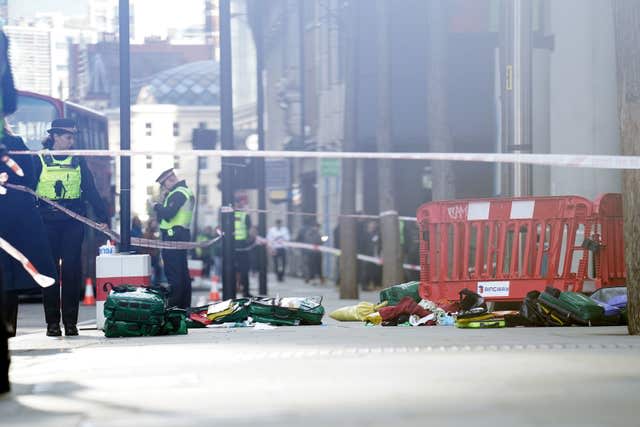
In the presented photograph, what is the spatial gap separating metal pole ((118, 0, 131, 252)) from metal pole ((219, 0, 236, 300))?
478 cm

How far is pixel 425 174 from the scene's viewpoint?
148 feet

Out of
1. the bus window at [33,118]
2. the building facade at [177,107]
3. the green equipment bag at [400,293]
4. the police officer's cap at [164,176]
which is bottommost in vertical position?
the green equipment bag at [400,293]

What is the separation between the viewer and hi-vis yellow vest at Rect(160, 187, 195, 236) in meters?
18.8

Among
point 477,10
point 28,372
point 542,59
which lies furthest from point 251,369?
point 477,10

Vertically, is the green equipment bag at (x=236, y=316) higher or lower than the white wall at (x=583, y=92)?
lower

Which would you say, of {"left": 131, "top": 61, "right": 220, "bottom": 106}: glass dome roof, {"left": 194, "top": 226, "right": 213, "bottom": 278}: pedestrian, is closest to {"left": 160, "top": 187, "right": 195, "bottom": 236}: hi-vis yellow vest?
{"left": 194, "top": 226, "right": 213, "bottom": 278}: pedestrian

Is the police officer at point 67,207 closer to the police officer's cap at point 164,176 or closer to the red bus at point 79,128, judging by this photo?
the police officer's cap at point 164,176

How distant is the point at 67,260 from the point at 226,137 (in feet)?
32.0

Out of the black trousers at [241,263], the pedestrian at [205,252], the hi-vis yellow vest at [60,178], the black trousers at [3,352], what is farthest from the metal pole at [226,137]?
the pedestrian at [205,252]

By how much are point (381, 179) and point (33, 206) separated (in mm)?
17889

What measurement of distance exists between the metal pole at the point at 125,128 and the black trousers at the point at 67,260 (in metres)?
2.55

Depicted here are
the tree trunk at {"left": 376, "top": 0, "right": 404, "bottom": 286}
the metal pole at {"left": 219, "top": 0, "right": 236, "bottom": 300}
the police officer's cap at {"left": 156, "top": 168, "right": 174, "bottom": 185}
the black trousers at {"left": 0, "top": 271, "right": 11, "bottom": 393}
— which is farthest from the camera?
the tree trunk at {"left": 376, "top": 0, "right": 404, "bottom": 286}

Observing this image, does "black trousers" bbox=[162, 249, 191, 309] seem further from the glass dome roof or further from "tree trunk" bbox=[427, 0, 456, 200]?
the glass dome roof

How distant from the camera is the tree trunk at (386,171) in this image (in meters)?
29.4
